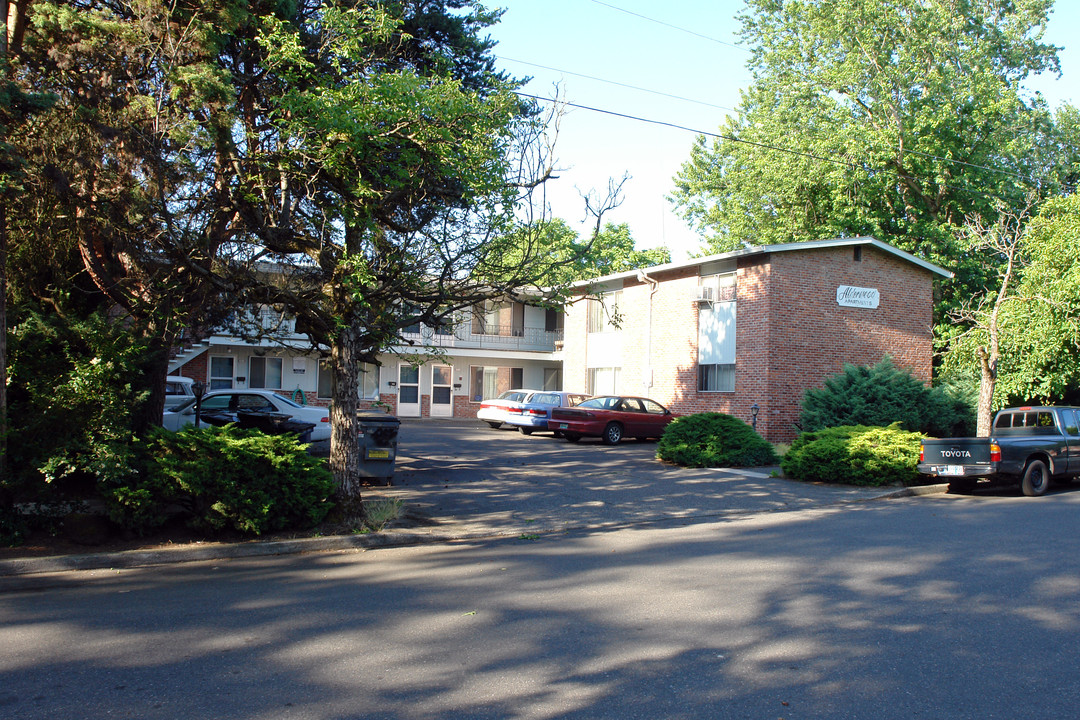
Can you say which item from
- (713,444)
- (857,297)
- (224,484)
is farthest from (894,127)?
(224,484)

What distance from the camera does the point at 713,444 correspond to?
17.6 metres

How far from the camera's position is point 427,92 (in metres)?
8.81

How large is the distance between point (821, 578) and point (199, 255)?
8.08 meters

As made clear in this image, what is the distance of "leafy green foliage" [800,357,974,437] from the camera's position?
20.5m

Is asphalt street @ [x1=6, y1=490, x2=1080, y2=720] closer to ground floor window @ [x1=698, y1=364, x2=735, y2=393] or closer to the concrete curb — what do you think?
the concrete curb

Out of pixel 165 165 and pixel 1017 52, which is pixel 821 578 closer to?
pixel 165 165

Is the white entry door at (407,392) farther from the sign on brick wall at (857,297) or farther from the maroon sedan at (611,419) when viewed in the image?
the sign on brick wall at (857,297)

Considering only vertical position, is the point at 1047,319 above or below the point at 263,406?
above

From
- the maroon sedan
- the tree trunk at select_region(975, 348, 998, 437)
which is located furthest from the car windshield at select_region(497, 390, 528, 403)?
the tree trunk at select_region(975, 348, 998, 437)

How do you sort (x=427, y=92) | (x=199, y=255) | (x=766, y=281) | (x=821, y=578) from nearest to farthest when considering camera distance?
(x=821, y=578) < (x=427, y=92) < (x=199, y=255) < (x=766, y=281)

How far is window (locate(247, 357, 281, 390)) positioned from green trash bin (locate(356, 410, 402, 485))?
20.2 meters

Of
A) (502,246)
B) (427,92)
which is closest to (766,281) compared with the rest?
(502,246)

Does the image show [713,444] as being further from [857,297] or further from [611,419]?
[857,297]

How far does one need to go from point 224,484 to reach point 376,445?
4.50 m
